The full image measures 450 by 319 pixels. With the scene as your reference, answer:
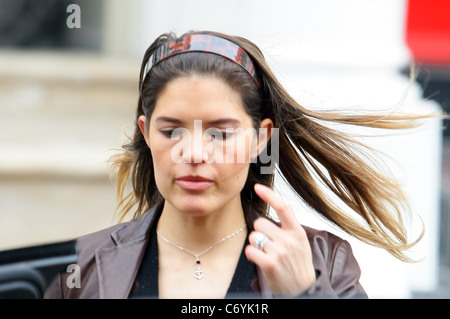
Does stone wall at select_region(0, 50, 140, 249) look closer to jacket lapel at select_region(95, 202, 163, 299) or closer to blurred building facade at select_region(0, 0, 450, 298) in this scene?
blurred building facade at select_region(0, 0, 450, 298)

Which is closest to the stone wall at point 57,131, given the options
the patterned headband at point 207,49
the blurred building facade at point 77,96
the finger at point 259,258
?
the blurred building facade at point 77,96

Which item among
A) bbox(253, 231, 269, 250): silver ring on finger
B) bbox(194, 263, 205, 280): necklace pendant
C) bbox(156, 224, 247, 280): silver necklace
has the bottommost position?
bbox(194, 263, 205, 280): necklace pendant

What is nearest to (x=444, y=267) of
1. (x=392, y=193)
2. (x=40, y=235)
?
(x=392, y=193)

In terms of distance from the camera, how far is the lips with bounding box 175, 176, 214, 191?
1905 millimetres

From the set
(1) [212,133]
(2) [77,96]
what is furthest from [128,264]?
(2) [77,96]

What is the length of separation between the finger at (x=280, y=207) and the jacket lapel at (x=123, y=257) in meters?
0.41

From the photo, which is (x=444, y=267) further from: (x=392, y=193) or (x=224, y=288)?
(x=224, y=288)

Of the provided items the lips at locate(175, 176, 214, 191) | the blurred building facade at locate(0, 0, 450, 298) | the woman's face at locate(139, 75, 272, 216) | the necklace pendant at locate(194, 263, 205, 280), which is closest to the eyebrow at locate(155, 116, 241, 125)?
the woman's face at locate(139, 75, 272, 216)

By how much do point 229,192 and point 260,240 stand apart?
17 centimetres

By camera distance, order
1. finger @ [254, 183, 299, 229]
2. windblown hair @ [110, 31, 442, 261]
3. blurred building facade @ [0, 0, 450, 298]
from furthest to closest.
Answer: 1. blurred building facade @ [0, 0, 450, 298]
2. windblown hair @ [110, 31, 442, 261]
3. finger @ [254, 183, 299, 229]

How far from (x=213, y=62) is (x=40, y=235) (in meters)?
3.41

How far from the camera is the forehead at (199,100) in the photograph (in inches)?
74.5

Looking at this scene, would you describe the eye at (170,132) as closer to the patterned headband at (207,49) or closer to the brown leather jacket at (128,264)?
the patterned headband at (207,49)

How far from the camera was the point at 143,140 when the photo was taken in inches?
89.0
